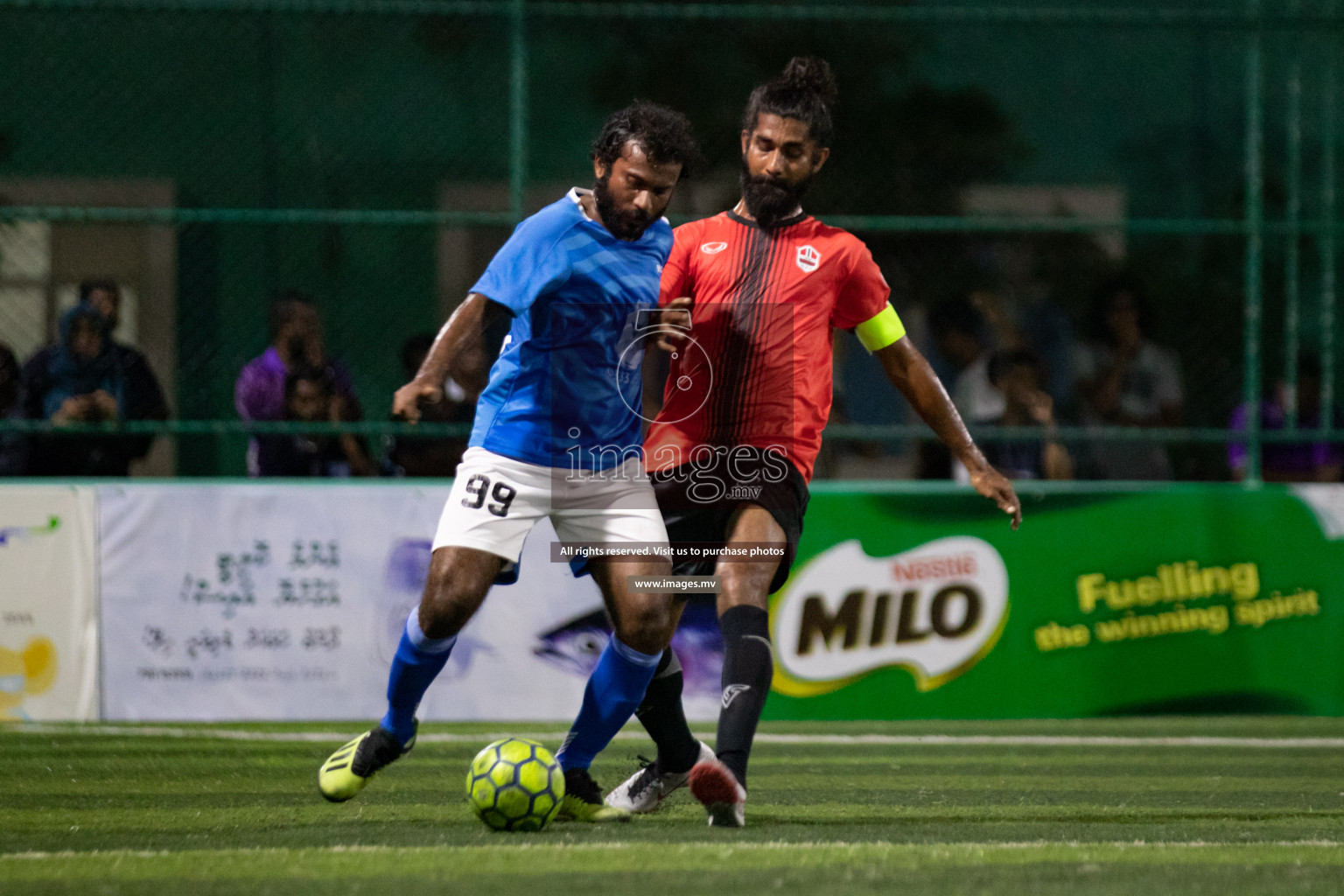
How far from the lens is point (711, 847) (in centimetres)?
441

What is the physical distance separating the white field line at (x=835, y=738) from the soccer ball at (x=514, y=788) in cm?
294

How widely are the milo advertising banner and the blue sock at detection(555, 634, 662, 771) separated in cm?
356

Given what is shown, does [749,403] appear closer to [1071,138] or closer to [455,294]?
[455,294]

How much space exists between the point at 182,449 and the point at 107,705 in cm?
162

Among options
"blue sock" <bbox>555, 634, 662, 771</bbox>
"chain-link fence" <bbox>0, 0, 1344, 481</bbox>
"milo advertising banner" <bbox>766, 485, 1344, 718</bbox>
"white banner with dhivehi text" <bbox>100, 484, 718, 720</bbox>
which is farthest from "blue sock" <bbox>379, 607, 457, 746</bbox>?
"milo advertising banner" <bbox>766, 485, 1344, 718</bbox>

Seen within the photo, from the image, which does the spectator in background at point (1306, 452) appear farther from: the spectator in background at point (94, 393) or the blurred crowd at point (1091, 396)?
the spectator in background at point (94, 393)

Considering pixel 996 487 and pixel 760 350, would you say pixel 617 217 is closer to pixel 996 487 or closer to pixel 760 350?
pixel 760 350

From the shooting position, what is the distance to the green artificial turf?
3.96m

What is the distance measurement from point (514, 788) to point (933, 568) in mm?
4402

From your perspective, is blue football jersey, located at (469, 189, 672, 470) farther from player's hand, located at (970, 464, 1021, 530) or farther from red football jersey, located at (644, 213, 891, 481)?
player's hand, located at (970, 464, 1021, 530)

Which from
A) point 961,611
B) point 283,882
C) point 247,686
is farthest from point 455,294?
point 283,882

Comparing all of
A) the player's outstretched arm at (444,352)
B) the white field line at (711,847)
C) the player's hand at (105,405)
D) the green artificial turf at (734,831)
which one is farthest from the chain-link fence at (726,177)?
the white field line at (711,847)

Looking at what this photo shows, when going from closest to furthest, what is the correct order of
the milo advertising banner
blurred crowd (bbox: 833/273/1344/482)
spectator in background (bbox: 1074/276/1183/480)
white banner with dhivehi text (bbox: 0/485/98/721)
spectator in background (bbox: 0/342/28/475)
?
white banner with dhivehi text (bbox: 0/485/98/721) → spectator in background (bbox: 0/342/28/475) → the milo advertising banner → blurred crowd (bbox: 833/273/1344/482) → spectator in background (bbox: 1074/276/1183/480)

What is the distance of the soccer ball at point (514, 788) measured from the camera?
4664 mm
